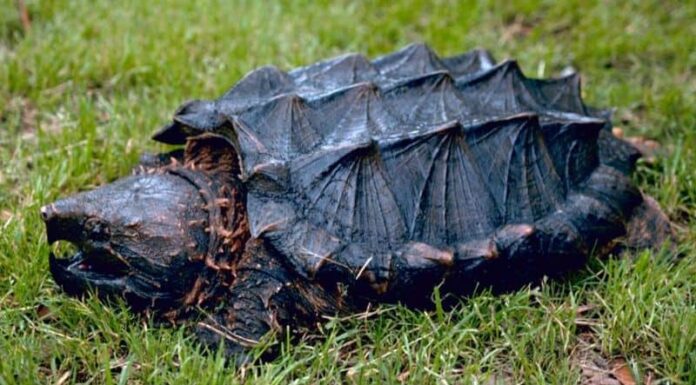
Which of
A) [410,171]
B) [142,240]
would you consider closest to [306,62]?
[410,171]

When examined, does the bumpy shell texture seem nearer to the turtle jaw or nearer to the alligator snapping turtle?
the alligator snapping turtle

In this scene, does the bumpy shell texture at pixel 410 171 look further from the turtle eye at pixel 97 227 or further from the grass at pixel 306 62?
the turtle eye at pixel 97 227

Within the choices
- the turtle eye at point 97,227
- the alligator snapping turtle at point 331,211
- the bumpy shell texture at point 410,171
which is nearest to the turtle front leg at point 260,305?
the alligator snapping turtle at point 331,211

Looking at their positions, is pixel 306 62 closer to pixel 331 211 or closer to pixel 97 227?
pixel 331 211

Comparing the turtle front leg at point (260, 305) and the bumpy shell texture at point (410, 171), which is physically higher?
the bumpy shell texture at point (410, 171)

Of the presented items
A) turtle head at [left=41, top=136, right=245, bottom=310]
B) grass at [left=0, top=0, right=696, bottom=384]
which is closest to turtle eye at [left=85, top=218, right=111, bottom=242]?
turtle head at [left=41, top=136, right=245, bottom=310]

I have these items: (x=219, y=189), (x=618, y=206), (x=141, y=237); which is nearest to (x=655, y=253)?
(x=618, y=206)

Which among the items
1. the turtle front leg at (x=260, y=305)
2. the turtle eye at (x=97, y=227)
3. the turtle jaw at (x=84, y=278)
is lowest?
the turtle front leg at (x=260, y=305)
